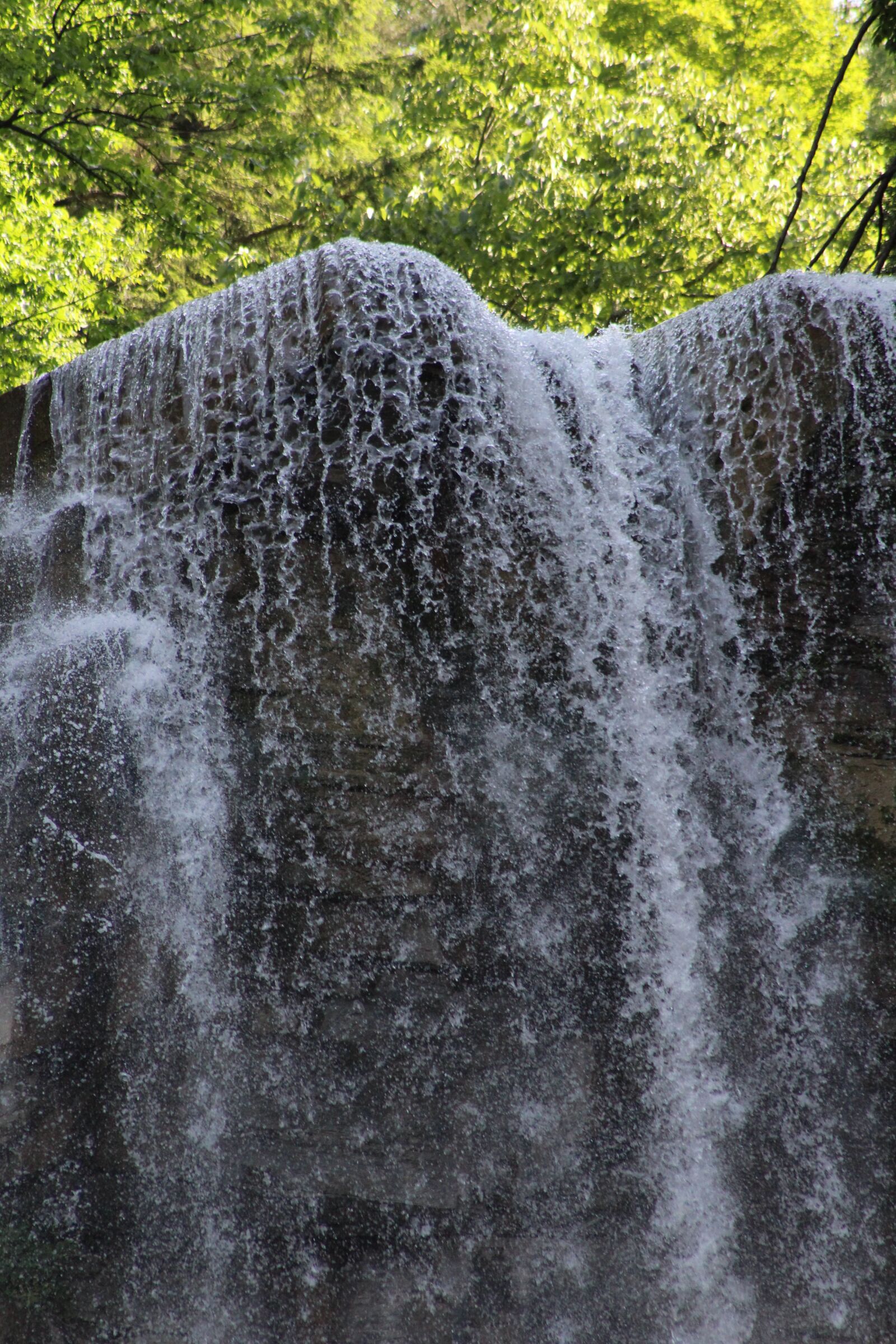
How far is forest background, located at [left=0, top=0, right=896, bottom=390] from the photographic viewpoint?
25.3 ft

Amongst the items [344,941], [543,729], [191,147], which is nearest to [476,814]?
[543,729]

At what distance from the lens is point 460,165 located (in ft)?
27.1

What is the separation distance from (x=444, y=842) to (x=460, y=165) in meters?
6.92

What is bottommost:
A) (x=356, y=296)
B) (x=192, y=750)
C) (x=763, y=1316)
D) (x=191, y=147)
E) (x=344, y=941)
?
(x=763, y=1316)

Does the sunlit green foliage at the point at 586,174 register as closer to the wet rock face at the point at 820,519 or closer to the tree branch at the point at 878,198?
the tree branch at the point at 878,198

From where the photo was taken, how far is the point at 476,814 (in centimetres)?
368

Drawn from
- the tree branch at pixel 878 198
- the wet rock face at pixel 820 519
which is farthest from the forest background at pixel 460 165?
the wet rock face at pixel 820 519

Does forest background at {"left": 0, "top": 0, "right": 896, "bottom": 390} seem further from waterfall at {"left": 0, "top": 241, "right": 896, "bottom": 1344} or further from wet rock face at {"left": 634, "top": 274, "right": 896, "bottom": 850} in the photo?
waterfall at {"left": 0, "top": 241, "right": 896, "bottom": 1344}

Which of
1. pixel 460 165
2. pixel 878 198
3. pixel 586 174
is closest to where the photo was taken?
pixel 878 198

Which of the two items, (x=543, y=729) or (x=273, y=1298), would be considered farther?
(x=543, y=729)

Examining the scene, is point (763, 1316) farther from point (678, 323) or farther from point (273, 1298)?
point (678, 323)

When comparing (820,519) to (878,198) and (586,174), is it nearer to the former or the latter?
(878,198)

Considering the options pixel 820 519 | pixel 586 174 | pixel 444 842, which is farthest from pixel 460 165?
pixel 444 842

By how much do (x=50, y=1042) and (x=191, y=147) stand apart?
857 cm
